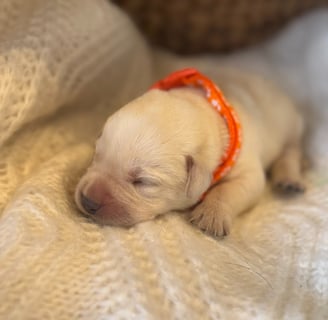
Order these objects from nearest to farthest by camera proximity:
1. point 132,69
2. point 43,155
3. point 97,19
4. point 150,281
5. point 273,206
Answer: point 150,281 < point 43,155 < point 273,206 < point 97,19 < point 132,69

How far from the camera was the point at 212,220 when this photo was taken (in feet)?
4.36

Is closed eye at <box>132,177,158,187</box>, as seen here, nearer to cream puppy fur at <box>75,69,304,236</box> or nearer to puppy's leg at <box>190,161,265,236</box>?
cream puppy fur at <box>75,69,304,236</box>

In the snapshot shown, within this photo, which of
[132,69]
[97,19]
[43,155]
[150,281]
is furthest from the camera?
[132,69]

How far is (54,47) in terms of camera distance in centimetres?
147

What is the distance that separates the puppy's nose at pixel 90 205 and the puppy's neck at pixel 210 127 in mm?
301

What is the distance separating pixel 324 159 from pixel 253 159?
0.32 metres

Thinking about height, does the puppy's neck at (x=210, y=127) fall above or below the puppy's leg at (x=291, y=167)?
above

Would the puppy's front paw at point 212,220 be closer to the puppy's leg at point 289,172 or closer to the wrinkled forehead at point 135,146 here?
the wrinkled forehead at point 135,146

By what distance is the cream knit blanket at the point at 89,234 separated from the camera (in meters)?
1.06

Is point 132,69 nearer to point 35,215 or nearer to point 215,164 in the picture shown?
A: point 215,164

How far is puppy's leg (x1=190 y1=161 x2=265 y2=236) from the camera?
1.33 metres

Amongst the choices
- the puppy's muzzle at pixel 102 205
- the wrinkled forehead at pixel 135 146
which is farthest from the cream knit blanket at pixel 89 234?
the wrinkled forehead at pixel 135 146

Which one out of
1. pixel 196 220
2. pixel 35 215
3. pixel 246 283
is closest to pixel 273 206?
pixel 196 220

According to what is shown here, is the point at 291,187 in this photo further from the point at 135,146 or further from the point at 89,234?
the point at 89,234
